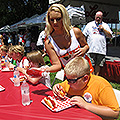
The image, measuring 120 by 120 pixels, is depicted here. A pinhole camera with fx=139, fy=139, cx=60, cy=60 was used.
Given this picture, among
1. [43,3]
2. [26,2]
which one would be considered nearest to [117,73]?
[43,3]

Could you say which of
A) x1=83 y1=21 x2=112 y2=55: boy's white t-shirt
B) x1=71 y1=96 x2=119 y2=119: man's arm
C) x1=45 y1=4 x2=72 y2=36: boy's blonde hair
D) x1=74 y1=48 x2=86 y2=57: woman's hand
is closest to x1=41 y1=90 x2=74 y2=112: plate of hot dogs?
x1=71 y1=96 x2=119 y2=119: man's arm

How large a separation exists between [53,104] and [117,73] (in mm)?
2873

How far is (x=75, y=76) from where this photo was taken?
4.58 ft

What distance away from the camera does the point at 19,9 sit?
1647 centimetres

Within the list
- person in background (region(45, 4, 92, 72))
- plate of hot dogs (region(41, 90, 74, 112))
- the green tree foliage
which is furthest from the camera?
the green tree foliage

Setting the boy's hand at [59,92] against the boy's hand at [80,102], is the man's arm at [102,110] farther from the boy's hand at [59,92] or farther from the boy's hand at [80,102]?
the boy's hand at [59,92]

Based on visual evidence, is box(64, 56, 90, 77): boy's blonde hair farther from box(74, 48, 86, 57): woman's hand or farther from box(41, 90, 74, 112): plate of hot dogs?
box(74, 48, 86, 57): woman's hand

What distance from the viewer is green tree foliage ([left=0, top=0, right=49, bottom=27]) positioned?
15.6m

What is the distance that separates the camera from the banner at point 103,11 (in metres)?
6.71

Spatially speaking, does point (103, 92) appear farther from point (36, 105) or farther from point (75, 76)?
A: point (36, 105)

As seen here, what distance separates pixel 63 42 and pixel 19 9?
1619 centimetres

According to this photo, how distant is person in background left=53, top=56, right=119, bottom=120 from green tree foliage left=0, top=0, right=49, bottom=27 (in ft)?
47.2

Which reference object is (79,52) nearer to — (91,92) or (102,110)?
(91,92)

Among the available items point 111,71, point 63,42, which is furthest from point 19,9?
point 63,42
